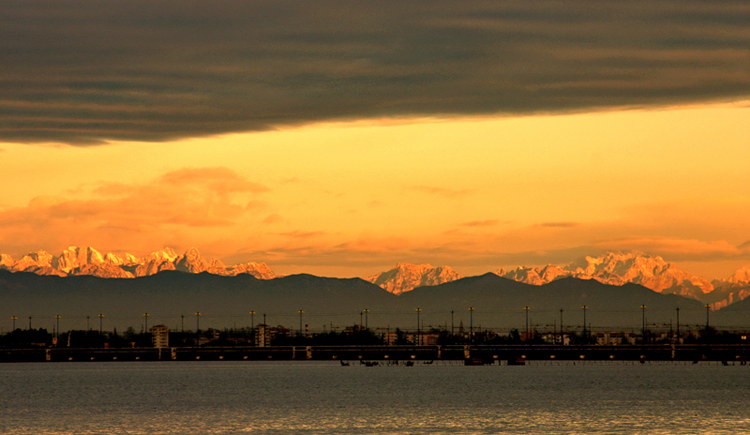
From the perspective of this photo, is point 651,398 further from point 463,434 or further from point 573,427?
point 463,434

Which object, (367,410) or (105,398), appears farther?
(105,398)

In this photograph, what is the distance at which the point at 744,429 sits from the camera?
132 meters

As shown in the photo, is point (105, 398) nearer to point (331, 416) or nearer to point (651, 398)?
point (331, 416)

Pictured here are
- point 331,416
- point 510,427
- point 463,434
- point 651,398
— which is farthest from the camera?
point 651,398

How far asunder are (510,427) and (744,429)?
2905 cm

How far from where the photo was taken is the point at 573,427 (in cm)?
13562

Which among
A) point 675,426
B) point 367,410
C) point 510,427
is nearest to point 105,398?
point 367,410

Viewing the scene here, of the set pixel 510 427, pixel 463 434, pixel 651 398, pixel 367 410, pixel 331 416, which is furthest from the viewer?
pixel 651 398

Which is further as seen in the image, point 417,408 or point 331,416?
point 417,408

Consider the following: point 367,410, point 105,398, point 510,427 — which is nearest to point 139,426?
point 367,410

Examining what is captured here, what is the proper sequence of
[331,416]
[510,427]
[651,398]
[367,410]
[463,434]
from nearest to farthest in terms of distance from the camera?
[463,434] < [510,427] < [331,416] < [367,410] < [651,398]

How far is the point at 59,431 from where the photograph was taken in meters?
134

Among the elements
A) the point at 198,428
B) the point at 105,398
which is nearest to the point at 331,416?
the point at 198,428

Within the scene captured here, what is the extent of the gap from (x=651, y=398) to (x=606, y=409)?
102ft
